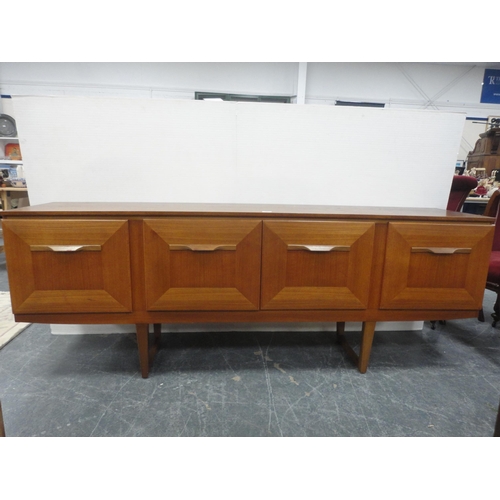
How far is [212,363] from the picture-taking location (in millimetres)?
1511

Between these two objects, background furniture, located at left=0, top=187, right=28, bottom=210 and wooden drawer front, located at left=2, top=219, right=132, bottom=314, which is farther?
background furniture, located at left=0, top=187, right=28, bottom=210

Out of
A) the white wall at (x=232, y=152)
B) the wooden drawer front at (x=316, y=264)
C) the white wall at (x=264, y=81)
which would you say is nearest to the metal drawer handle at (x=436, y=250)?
the wooden drawer front at (x=316, y=264)

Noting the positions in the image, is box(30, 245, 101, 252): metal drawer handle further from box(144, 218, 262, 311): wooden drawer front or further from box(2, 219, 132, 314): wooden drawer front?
box(144, 218, 262, 311): wooden drawer front

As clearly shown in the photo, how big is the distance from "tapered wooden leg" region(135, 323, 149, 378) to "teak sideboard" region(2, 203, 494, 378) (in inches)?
3.8

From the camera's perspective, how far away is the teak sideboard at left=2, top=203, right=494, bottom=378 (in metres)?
1.13

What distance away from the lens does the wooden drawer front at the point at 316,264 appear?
1188 millimetres

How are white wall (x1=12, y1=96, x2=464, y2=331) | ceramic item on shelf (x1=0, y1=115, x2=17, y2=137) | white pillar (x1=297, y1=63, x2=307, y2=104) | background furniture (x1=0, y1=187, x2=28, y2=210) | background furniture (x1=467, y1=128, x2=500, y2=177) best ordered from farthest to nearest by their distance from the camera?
1. white pillar (x1=297, y1=63, x2=307, y2=104)
2. ceramic item on shelf (x1=0, y1=115, x2=17, y2=137)
3. background furniture (x1=467, y1=128, x2=500, y2=177)
4. background furniture (x1=0, y1=187, x2=28, y2=210)
5. white wall (x1=12, y1=96, x2=464, y2=331)

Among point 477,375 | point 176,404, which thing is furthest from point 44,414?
point 477,375

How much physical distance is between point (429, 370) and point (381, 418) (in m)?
0.50

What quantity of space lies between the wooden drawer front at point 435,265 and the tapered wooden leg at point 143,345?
1.00m

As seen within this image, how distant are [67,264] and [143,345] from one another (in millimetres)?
Answer: 460

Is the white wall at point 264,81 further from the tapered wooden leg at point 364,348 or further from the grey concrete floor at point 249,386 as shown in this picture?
the tapered wooden leg at point 364,348

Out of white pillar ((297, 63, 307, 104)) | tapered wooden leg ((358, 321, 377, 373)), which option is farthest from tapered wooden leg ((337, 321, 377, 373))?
white pillar ((297, 63, 307, 104))

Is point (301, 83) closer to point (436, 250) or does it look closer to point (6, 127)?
point (6, 127)
